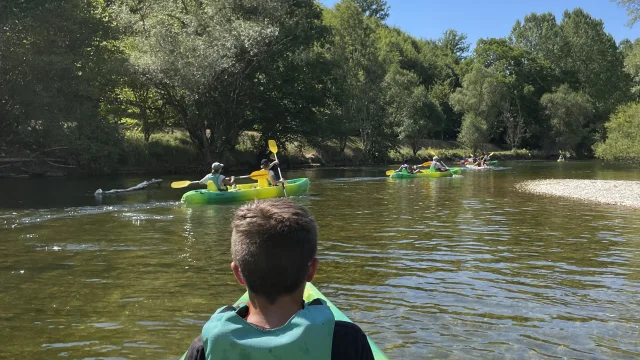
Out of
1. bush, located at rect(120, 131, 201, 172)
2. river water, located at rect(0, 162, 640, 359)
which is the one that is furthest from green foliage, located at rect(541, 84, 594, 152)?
river water, located at rect(0, 162, 640, 359)

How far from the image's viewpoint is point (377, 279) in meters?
7.43

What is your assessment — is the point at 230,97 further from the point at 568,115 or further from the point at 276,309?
the point at 568,115

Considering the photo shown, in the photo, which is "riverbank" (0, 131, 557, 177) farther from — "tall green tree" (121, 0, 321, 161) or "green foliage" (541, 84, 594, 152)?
"green foliage" (541, 84, 594, 152)

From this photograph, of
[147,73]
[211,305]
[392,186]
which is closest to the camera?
[211,305]

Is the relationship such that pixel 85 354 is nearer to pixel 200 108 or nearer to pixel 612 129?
pixel 200 108

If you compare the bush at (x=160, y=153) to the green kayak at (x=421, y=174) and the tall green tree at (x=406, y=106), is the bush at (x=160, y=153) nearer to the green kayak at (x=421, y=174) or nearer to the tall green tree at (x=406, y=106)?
the green kayak at (x=421, y=174)

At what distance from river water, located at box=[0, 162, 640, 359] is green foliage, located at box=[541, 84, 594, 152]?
4615cm

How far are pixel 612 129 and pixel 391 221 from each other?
23691mm

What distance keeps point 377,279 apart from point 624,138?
26.7 meters

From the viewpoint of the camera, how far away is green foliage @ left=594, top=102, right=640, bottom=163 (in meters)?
28.3

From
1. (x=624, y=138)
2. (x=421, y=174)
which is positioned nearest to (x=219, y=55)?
(x=421, y=174)

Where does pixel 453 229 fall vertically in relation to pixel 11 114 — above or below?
below

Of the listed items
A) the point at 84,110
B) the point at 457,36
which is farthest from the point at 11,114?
the point at 457,36

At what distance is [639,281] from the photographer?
285 inches
